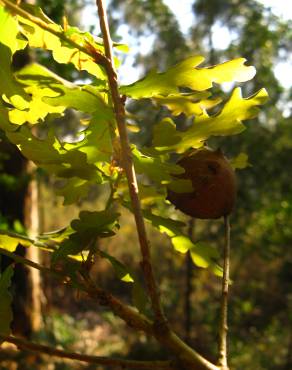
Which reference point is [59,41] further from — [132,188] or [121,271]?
[121,271]

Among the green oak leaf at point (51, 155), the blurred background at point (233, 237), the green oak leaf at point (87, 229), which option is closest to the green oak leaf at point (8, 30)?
the green oak leaf at point (51, 155)

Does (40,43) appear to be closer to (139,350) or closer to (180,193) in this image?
(180,193)

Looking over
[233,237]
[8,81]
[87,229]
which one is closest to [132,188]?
[87,229]

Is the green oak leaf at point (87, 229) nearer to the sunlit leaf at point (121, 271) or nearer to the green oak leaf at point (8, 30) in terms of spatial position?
the sunlit leaf at point (121, 271)

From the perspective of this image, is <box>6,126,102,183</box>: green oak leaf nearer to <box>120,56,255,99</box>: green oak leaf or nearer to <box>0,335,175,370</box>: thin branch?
<box>120,56,255,99</box>: green oak leaf

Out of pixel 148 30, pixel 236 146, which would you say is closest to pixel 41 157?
pixel 236 146
